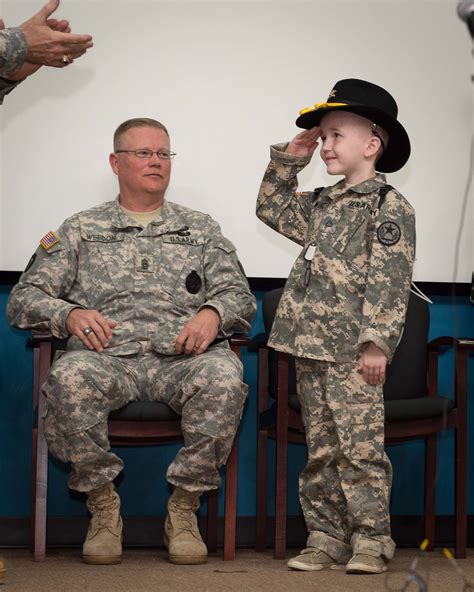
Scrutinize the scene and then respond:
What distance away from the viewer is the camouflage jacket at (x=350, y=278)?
313 cm

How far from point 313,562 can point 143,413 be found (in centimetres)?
76

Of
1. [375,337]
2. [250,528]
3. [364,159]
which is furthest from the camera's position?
[250,528]

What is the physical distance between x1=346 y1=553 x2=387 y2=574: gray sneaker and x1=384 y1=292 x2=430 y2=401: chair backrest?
87 cm

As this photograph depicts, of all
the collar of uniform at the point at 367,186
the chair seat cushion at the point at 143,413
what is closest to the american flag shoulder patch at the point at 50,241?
the chair seat cushion at the point at 143,413

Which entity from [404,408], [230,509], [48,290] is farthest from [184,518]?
[48,290]

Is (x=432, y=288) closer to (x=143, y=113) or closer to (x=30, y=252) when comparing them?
(x=143, y=113)

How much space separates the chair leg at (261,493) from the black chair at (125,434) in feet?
1.05

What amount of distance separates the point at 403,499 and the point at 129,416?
1.45m

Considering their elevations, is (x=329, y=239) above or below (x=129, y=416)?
above

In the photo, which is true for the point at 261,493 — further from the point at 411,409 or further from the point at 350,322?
the point at 350,322

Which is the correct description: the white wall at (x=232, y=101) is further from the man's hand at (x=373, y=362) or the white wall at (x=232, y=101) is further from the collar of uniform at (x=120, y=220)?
the man's hand at (x=373, y=362)

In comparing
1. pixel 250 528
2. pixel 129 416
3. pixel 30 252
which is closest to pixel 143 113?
pixel 30 252

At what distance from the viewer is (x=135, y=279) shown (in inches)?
146

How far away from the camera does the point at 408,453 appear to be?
14.0 ft
